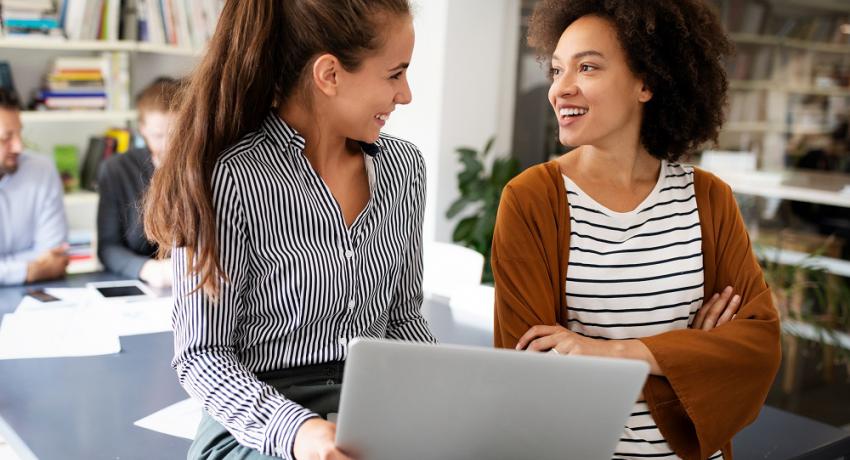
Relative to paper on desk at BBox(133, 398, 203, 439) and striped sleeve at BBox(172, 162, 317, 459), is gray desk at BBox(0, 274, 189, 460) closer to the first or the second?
paper on desk at BBox(133, 398, 203, 439)

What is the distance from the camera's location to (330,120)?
1.48 m

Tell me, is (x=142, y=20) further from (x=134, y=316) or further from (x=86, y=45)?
(x=134, y=316)

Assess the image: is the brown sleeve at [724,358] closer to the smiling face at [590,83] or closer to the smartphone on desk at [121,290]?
the smiling face at [590,83]

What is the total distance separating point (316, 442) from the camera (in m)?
1.19

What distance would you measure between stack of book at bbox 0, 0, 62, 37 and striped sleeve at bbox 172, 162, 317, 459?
10.9 feet

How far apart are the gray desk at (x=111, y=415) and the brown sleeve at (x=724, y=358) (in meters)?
0.18

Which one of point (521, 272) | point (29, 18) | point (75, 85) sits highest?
point (29, 18)

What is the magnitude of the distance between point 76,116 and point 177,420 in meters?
3.08

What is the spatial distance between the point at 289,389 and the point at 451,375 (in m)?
0.47

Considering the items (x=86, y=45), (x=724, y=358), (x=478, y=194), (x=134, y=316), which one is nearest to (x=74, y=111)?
(x=86, y=45)

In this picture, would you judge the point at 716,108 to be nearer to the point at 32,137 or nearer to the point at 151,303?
the point at 151,303

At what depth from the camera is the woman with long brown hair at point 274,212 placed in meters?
1.33

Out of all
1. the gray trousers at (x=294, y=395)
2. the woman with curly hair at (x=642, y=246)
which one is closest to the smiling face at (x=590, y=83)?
the woman with curly hair at (x=642, y=246)

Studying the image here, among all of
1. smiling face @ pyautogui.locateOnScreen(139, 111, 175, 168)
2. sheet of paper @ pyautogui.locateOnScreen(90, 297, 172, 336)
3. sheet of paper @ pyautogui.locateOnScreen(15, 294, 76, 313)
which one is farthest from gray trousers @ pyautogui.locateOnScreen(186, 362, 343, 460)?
smiling face @ pyautogui.locateOnScreen(139, 111, 175, 168)
